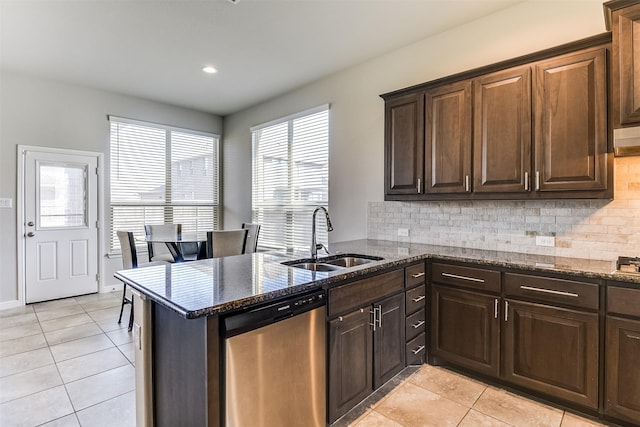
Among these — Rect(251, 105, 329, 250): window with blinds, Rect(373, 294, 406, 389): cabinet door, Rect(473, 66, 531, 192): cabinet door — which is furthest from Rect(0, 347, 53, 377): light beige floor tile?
Rect(473, 66, 531, 192): cabinet door

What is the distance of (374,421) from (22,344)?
331cm

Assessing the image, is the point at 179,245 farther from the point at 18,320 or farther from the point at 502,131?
the point at 502,131

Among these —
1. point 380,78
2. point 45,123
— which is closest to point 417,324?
point 380,78

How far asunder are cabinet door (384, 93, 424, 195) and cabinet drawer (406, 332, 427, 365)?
50.2 inches

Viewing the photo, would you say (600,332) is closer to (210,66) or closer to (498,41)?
(498,41)

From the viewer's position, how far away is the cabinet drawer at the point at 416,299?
8.14 ft

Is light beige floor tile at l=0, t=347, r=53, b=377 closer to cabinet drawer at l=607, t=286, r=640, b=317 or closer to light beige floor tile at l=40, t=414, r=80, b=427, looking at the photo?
light beige floor tile at l=40, t=414, r=80, b=427

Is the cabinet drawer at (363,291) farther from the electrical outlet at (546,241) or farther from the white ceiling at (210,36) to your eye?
the white ceiling at (210,36)

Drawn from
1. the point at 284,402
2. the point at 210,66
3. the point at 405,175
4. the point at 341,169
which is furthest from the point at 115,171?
the point at 284,402

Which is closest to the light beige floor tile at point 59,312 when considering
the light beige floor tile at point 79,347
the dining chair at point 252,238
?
the light beige floor tile at point 79,347

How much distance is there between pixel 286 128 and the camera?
189 inches

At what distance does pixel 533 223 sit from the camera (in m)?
2.65

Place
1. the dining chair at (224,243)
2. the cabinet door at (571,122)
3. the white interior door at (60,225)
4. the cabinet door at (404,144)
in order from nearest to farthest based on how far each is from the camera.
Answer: the cabinet door at (571,122) → the cabinet door at (404,144) → the dining chair at (224,243) → the white interior door at (60,225)

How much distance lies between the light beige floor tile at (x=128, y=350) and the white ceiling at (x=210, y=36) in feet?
9.78
